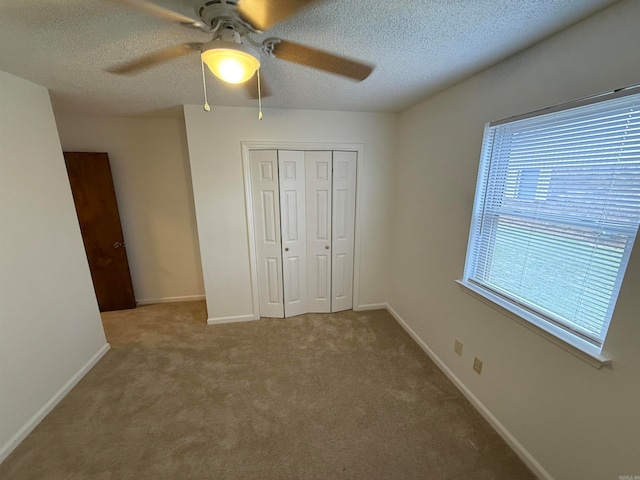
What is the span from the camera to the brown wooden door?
285cm

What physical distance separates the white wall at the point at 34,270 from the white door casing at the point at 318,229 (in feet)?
7.04

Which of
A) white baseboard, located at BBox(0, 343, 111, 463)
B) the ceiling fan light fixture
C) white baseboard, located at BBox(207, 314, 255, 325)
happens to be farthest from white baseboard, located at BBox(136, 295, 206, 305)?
the ceiling fan light fixture

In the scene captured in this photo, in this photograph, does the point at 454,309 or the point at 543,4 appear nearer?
the point at 543,4

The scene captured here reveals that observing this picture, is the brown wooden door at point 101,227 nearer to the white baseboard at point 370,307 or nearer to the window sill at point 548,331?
the white baseboard at point 370,307

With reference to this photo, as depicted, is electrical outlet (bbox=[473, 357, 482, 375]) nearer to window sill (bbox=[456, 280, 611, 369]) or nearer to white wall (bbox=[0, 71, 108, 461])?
window sill (bbox=[456, 280, 611, 369])

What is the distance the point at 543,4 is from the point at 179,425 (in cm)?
302

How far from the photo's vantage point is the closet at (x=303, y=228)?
271cm

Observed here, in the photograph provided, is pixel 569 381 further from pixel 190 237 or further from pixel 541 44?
pixel 190 237

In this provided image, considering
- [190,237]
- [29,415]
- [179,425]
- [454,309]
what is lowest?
[179,425]

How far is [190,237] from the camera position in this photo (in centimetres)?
335

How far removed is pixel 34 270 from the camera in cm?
174

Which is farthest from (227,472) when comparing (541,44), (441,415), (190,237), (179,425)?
(541,44)

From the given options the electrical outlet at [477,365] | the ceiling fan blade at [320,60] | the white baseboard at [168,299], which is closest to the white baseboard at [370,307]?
the electrical outlet at [477,365]

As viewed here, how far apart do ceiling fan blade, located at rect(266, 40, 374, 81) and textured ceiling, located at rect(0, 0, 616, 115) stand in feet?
0.18
